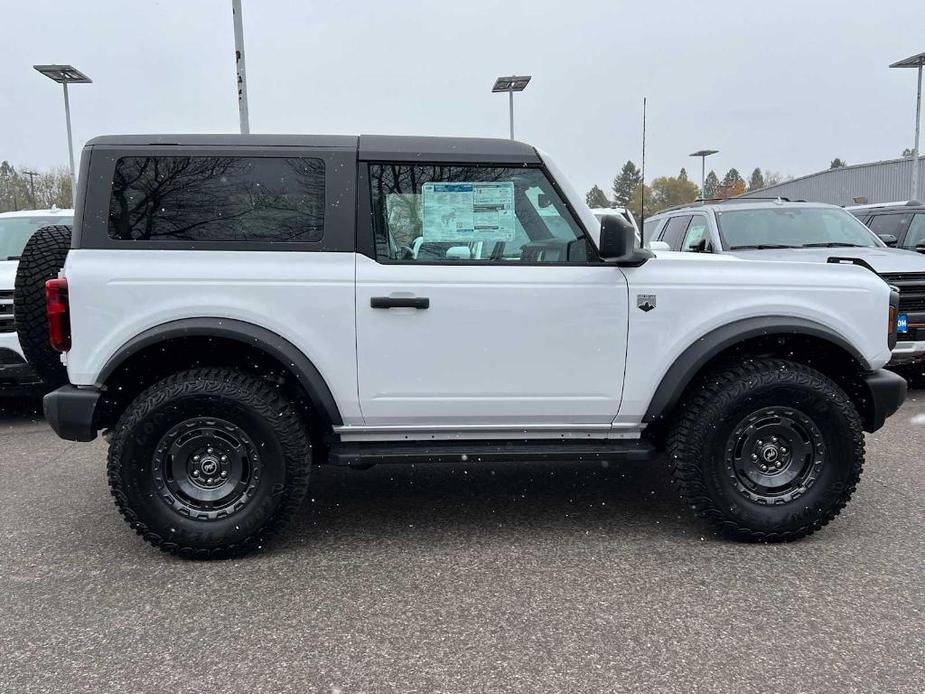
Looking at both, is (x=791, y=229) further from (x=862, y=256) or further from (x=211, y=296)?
(x=211, y=296)

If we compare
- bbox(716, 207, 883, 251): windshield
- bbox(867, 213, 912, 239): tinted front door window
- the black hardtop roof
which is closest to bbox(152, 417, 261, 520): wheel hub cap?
the black hardtop roof

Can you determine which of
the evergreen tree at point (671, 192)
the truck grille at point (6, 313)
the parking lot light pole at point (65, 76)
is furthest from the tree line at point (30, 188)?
the truck grille at point (6, 313)

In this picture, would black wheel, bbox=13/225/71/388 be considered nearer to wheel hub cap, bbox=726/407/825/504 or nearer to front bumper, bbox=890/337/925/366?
wheel hub cap, bbox=726/407/825/504

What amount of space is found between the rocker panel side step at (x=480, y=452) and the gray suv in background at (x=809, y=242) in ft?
11.5

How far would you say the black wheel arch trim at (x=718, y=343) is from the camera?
3.44 m

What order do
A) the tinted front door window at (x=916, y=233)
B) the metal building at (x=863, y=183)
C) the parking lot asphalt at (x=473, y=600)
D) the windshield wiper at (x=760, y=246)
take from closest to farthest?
the parking lot asphalt at (x=473, y=600), the windshield wiper at (x=760, y=246), the tinted front door window at (x=916, y=233), the metal building at (x=863, y=183)

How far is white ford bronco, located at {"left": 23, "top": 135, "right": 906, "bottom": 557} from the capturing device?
3328 millimetres

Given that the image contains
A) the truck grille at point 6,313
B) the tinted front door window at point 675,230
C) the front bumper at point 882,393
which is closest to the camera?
the front bumper at point 882,393

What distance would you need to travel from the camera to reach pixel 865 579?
3188 millimetres

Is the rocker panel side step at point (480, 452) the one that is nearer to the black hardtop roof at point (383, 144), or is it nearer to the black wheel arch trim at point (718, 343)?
the black wheel arch trim at point (718, 343)

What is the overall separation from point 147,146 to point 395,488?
2340mm

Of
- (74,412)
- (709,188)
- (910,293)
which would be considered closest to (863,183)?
(709,188)

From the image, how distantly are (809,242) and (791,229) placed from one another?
0.25 m

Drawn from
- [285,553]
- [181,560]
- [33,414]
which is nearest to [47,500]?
[181,560]
